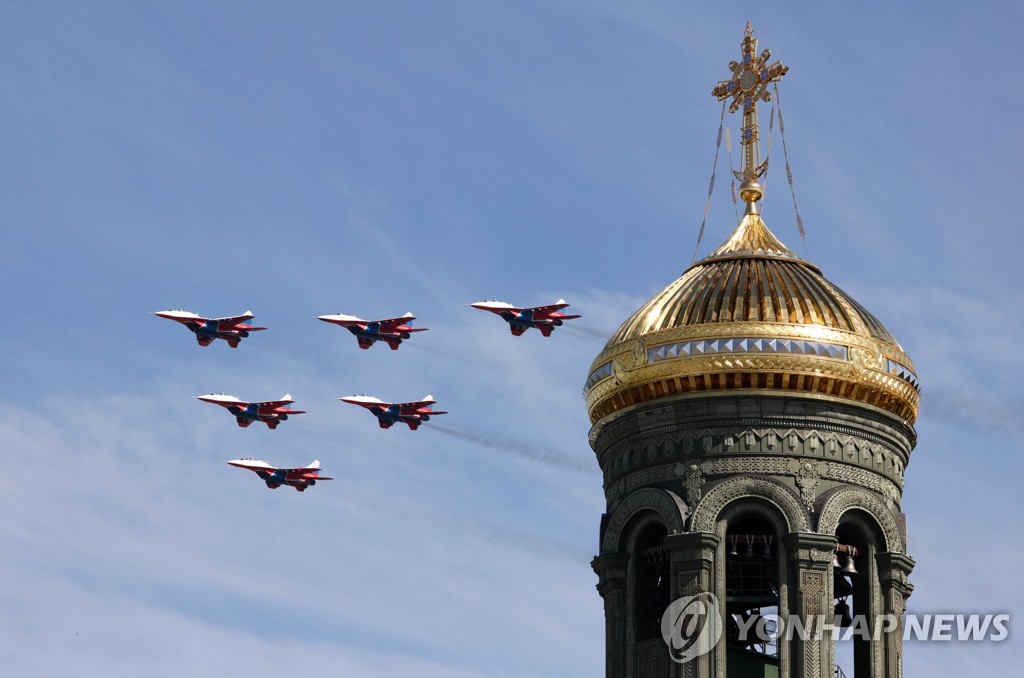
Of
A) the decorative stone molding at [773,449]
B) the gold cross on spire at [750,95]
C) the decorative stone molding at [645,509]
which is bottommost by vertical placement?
the decorative stone molding at [645,509]

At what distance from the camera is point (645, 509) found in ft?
235

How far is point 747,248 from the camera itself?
2960 inches

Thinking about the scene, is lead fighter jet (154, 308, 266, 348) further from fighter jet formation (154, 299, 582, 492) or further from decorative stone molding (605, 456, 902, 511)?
decorative stone molding (605, 456, 902, 511)

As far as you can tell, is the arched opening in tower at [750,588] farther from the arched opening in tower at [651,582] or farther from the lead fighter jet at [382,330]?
the lead fighter jet at [382,330]

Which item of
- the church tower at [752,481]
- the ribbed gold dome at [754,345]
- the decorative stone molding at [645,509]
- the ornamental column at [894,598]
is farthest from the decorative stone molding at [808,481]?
the decorative stone molding at [645,509]

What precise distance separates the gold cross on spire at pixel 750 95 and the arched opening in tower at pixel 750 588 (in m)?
12.0

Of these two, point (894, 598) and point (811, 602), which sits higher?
point (894, 598)

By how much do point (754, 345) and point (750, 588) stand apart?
6681 millimetres

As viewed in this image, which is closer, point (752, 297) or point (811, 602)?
point (811, 602)

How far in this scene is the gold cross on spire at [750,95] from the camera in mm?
78375

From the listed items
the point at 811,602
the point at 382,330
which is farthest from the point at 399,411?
the point at 811,602
